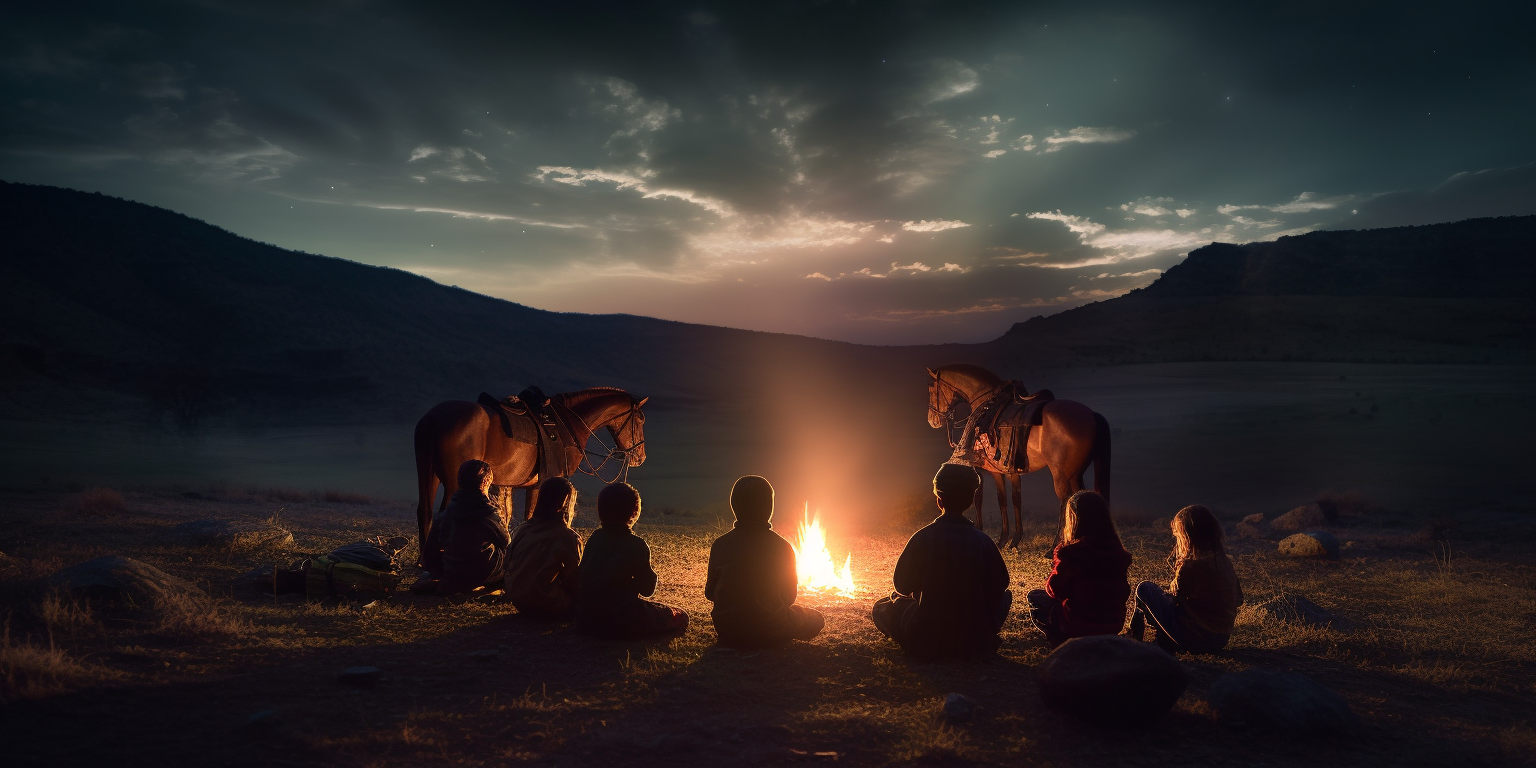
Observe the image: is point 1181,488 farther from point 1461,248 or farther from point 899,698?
point 1461,248

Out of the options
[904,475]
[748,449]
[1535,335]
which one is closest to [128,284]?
[748,449]

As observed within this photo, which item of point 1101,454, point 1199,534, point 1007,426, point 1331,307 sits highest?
point 1331,307

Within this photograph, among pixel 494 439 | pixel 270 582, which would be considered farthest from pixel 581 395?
pixel 270 582

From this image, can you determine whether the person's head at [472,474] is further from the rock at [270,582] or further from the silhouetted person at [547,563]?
the rock at [270,582]

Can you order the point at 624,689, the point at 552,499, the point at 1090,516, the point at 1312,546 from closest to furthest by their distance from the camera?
the point at 624,689
the point at 1090,516
the point at 552,499
the point at 1312,546

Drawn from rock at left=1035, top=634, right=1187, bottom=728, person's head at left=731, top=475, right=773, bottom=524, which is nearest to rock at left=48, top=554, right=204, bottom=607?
person's head at left=731, top=475, right=773, bottom=524

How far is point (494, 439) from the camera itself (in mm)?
9336

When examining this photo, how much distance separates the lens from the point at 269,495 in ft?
56.8

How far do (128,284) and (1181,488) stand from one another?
293 feet

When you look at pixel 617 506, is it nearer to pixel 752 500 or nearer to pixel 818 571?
pixel 752 500

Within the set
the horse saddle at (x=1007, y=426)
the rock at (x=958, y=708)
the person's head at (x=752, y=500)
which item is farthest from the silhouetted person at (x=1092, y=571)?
the horse saddle at (x=1007, y=426)

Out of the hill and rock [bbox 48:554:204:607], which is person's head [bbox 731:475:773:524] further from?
the hill

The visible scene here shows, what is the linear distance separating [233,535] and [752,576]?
719 cm

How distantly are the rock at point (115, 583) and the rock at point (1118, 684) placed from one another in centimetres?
634
